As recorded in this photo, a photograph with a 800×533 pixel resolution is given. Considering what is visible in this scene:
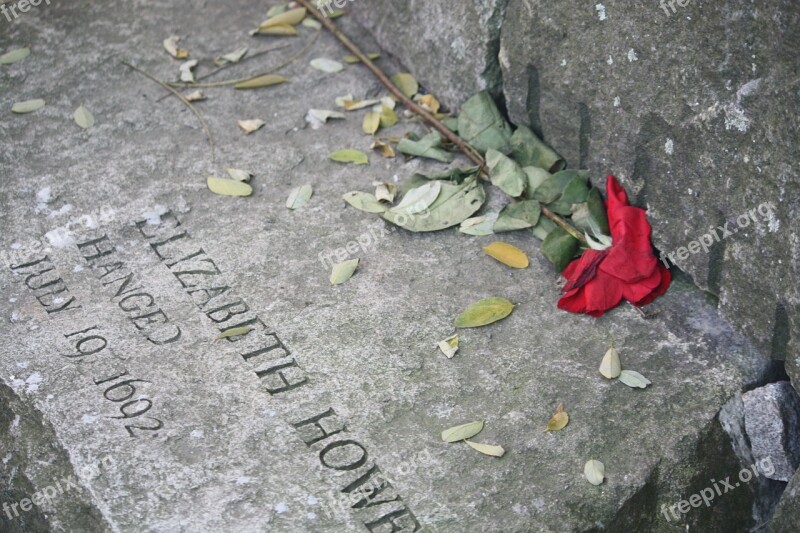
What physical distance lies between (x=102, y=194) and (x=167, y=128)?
1.13ft

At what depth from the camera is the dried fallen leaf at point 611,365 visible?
217cm

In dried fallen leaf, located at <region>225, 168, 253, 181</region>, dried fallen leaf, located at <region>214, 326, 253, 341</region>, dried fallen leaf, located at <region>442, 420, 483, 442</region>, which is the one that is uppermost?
dried fallen leaf, located at <region>225, 168, 253, 181</region>

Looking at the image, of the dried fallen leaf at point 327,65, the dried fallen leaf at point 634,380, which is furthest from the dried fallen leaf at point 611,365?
the dried fallen leaf at point 327,65

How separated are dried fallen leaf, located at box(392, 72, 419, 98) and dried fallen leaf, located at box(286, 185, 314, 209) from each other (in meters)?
0.56

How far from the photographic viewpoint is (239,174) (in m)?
2.72

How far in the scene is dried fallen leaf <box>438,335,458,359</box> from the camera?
2.23 m

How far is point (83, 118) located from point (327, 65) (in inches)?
30.0

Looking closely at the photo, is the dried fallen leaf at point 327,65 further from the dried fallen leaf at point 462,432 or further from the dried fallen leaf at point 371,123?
the dried fallen leaf at point 462,432

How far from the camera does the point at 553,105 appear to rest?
2631 mm

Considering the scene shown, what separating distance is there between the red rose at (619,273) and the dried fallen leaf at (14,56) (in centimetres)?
187

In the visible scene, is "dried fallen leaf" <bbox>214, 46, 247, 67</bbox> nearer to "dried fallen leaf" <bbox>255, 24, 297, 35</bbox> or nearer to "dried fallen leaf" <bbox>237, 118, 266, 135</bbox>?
"dried fallen leaf" <bbox>255, 24, 297, 35</bbox>

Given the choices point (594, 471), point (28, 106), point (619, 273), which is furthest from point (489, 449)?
point (28, 106)

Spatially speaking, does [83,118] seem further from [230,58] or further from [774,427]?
[774,427]

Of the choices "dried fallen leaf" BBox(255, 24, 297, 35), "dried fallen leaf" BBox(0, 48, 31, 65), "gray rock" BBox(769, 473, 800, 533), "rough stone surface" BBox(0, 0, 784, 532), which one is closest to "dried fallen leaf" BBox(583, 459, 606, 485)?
"rough stone surface" BBox(0, 0, 784, 532)
